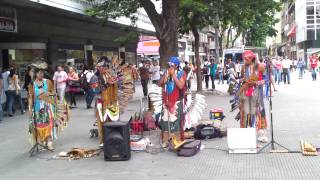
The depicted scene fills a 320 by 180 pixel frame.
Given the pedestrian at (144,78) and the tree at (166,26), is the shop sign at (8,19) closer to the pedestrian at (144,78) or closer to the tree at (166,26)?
the tree at (166,26)

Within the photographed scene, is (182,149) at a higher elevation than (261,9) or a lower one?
lower

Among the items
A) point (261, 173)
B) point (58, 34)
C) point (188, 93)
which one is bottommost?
point (261, 173)

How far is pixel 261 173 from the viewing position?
8375 mm

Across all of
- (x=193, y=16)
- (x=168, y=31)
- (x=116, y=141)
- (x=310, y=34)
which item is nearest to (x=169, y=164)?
(x=116, y=141)

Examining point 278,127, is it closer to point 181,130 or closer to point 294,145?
point 294,145

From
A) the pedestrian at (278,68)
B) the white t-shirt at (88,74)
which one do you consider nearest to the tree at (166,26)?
the white t-shirt at (88,74)

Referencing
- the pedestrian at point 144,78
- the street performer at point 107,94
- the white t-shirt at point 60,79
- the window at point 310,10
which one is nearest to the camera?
the street performer at point 107,94

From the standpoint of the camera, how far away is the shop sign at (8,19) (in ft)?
66.6

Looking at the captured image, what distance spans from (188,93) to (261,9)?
51.4 feet

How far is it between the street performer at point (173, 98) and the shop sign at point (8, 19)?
453 inches

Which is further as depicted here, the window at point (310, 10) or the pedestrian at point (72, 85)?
the window at point (310, 10)

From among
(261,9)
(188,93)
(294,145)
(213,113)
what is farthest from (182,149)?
(261,9)

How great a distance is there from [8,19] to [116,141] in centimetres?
1263

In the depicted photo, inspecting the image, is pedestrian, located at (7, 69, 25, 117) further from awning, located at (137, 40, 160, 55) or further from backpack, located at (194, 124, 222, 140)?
awning, located at (137, 40, 160, 55)
